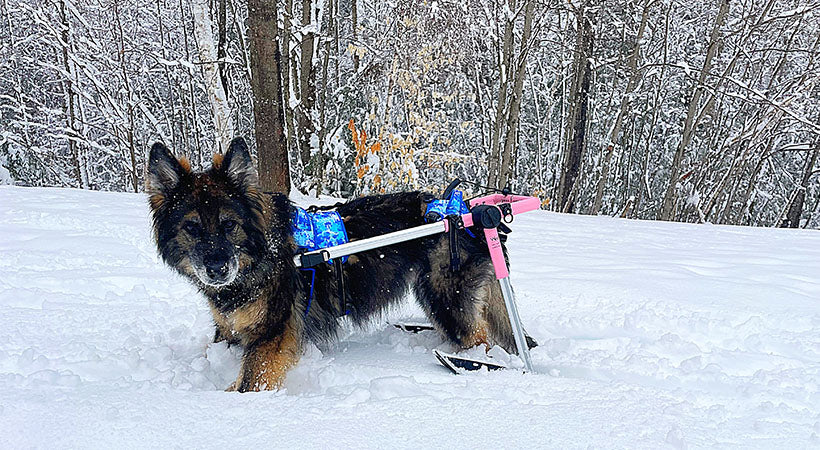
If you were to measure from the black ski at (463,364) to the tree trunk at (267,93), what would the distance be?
383 cm

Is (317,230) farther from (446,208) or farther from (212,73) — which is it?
(212,73)

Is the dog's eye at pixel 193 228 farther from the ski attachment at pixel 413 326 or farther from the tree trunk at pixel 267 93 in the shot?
the tree trunk at pixel 267 93

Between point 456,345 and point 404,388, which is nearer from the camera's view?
point 404,388

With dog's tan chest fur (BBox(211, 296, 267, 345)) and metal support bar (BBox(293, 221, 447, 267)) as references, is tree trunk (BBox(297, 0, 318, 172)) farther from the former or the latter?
metal support bar (BBox(293, 221, 447, 267))

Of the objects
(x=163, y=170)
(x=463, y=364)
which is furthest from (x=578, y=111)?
(x=163, y=170)

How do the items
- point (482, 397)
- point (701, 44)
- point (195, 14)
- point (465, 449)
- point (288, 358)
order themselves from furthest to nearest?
point (701, 44)
point (195, 14)
point (288, 358)
point (482, 397)
point (465, 449)

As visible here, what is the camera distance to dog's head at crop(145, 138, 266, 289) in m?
2.53

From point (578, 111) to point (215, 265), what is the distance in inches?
511

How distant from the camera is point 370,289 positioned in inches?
125

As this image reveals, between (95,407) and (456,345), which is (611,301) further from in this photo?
(95,407)

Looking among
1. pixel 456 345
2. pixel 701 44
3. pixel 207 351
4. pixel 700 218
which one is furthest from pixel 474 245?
pixel 701 44

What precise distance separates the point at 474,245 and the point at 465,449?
150 centimetres

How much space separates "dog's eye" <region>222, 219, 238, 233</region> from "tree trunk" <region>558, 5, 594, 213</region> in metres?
11.5

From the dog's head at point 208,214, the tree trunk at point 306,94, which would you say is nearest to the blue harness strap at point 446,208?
the dog's head at point 208,214
